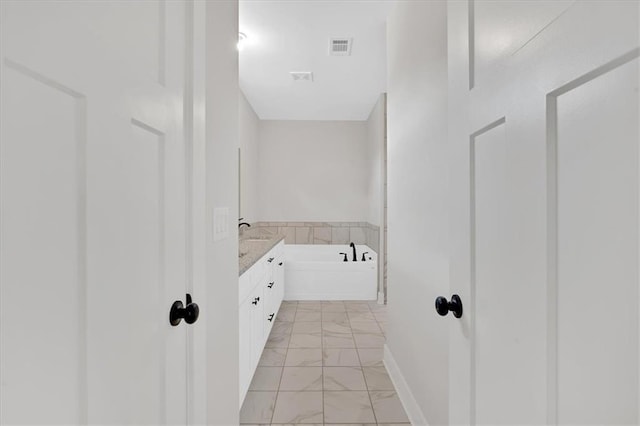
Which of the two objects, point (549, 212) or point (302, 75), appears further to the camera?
point (302, 75)

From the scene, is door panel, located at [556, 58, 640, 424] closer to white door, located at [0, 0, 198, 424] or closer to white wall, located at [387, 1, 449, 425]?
white door, located at [0, 0, 198, 424]

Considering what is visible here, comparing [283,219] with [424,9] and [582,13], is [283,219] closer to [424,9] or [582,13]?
[424,9]

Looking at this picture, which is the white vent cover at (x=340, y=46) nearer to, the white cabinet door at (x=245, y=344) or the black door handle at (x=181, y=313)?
the white cabinet door at (x=245, y=344)

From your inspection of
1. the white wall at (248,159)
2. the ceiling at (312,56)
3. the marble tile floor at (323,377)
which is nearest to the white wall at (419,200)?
the marble tile floor at (323,377)

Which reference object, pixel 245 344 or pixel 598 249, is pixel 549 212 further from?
pixel 245 344

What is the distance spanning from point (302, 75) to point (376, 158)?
5.16ft

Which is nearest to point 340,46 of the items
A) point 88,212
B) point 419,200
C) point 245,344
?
point 419,200

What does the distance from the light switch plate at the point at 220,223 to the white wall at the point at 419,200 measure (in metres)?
0.93

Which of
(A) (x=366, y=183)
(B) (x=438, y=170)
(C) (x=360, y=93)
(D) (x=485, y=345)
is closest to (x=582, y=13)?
(D) (x=485, y=345)

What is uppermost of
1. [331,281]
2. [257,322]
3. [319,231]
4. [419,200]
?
[419,200]

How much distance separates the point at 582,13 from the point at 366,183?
16.4 ft

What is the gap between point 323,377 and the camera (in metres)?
2.35

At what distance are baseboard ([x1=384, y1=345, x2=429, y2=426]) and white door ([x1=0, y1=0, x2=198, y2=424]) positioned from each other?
1.38 m

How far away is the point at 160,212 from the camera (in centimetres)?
78
